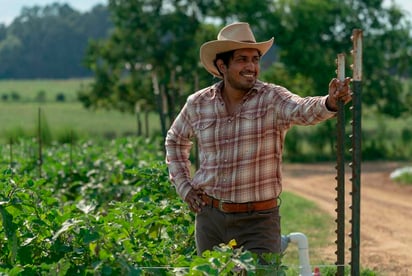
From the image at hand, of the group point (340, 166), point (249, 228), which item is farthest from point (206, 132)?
point (340, 166)

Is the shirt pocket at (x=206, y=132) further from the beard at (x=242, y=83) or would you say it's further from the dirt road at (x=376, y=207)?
the dirt road at (x=376, y=207)

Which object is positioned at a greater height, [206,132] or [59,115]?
[206,132]

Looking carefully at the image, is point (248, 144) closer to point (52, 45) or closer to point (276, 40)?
point (276, 40)

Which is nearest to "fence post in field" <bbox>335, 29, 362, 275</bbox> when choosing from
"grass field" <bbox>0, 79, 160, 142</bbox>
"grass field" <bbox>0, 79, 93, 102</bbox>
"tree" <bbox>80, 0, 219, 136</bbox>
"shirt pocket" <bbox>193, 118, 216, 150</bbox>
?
"shirt pocket" <bbox>193, 118, 216, 150</bbox>

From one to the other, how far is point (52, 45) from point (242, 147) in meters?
101

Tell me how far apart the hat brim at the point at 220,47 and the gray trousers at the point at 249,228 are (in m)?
0.81

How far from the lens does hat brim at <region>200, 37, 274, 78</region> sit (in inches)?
226

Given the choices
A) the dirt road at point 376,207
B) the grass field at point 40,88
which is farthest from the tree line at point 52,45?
the dirt road at point 376,207

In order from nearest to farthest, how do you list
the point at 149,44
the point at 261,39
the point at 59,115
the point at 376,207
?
1. the point at 376,207
2. the point at 261,39
3. the point at 149,44
4. the point at 59,115

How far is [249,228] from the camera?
18.8ft

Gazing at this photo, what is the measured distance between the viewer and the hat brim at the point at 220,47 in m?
5.73

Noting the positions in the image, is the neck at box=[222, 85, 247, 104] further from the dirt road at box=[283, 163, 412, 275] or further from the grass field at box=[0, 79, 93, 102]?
the grass field at box=[0, 79, 93, 102]

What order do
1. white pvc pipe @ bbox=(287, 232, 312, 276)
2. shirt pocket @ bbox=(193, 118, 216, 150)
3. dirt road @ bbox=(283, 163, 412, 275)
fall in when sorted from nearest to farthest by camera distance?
shirt pocket @ bbox=(193, 118, 216, 150) < white pvc pipe @ bbox=(287, 232, 312, 276) < dirt road @ bbox=(283, 163, 412, 275)

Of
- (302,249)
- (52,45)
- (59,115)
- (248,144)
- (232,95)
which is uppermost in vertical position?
(52,45)
